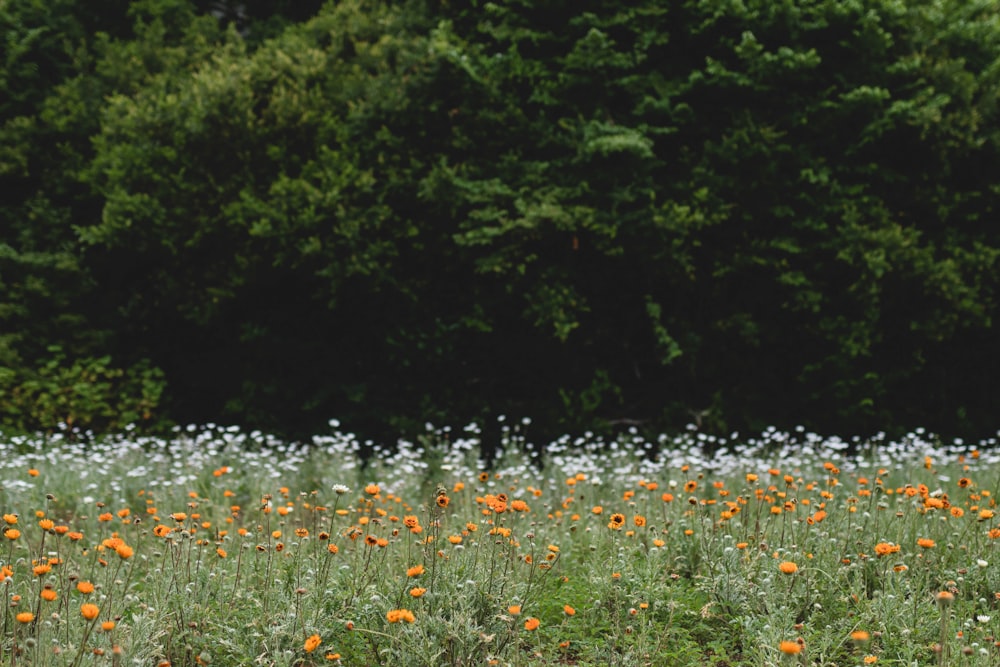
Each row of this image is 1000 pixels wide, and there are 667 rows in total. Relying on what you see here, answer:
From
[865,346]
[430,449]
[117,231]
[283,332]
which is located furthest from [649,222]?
[117,231]

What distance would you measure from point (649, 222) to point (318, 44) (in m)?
4.41

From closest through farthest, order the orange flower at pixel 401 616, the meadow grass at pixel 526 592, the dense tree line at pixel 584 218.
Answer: the orange flower at pixel 401 616, the meadow grass at pixel 526 592, the dense tree line at pixel 584 218

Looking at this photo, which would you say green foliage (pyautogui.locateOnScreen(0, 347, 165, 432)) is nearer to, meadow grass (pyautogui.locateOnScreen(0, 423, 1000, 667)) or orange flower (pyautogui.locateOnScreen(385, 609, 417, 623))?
meadow grass (pyautogui.locateOnScreen(0, 423, 1000, 667))

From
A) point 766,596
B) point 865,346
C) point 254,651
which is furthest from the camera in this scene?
point 865,346

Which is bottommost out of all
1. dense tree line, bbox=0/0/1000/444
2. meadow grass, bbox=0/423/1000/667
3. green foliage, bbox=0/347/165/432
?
meadow grass, bbox=0/423/1000/667

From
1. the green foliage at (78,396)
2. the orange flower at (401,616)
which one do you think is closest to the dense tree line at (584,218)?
the green foliage at (78,396)

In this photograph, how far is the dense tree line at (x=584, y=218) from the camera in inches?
305

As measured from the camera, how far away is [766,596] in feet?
9.66

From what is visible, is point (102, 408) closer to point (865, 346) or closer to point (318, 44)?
point (318, 44)

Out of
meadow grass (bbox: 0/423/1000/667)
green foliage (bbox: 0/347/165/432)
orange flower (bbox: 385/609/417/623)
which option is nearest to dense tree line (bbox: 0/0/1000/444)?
green foliage (bbox: 0/347/165/432)

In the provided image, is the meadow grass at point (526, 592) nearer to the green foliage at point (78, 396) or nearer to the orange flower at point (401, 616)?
the orange flower at point (401, 616)

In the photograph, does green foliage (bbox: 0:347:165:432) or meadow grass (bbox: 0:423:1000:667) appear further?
green foliage (bbox: 0:347:165:432)

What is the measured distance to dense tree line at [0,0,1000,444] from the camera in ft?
25.4

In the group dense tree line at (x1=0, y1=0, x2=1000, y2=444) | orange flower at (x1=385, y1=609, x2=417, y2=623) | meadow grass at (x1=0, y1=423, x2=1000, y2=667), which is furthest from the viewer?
dense tree line at (x1=0, y1=0, x2=1000, y2=444)
